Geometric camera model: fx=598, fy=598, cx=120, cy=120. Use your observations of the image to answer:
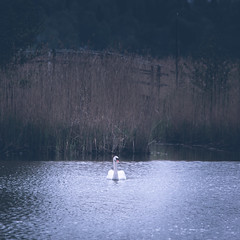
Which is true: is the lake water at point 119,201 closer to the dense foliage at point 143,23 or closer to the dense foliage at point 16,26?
the dense foliage at point 16,26

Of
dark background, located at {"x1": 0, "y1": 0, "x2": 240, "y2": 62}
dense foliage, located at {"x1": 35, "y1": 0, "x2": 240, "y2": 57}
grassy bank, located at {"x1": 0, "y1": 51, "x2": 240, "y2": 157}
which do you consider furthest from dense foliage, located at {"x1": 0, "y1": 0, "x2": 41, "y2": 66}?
A: dense foliage, located at {"x1": 35, "y1": 0, "x2": 240, "y2": 57}

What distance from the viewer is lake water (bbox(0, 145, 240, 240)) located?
674 centimetres

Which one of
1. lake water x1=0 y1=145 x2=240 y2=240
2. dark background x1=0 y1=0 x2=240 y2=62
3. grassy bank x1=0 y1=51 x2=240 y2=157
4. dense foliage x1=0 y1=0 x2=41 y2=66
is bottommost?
lake water x1=0 y1=145 x2=240 y2=240

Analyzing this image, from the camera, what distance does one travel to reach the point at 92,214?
24.8 ft

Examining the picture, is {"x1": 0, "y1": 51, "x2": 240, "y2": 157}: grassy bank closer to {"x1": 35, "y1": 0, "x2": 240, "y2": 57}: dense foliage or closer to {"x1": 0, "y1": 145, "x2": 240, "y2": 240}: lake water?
{"x1": 0, "y1": 145, "x2": 240, "y2": 240}: lake water

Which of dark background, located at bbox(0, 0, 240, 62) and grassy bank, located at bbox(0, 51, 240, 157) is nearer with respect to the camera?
grassy bank, located at bbox(0, 51, 240, 157)

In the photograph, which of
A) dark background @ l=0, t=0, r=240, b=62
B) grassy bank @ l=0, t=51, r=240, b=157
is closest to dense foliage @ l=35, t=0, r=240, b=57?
dark background @ l=0, t=0, r=240, b=62

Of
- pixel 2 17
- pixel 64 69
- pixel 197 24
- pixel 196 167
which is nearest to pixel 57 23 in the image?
pixel 197 24

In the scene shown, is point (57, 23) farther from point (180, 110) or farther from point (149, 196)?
point (149, 196)

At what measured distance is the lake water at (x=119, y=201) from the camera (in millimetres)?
6745

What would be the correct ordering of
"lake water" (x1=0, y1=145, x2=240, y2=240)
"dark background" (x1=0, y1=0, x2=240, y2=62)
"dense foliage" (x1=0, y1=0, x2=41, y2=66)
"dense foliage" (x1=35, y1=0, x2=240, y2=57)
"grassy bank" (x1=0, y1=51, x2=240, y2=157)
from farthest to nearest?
"dense foliage" (x1=35, y1=0, x2=240, y2=57)
"dark background" (x1=0, y1=0, x2=240, y2=62)
"dense foliage" (x1=0, y1=0, x2=41, y2=66)
"grassy bank" (x1=0, y1=51, x2=240, y2=157)
"lake water" (x1=0, y1=145, x2=240, y2=240)

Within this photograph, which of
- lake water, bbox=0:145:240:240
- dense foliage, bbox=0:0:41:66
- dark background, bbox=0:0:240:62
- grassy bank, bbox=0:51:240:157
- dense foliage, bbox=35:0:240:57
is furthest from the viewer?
dense foliage, bbox=35:0:240:57

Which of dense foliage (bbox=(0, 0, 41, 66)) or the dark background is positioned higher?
the dark background

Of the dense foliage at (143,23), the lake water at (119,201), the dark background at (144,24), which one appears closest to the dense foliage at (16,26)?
the lake water at (119,201)
